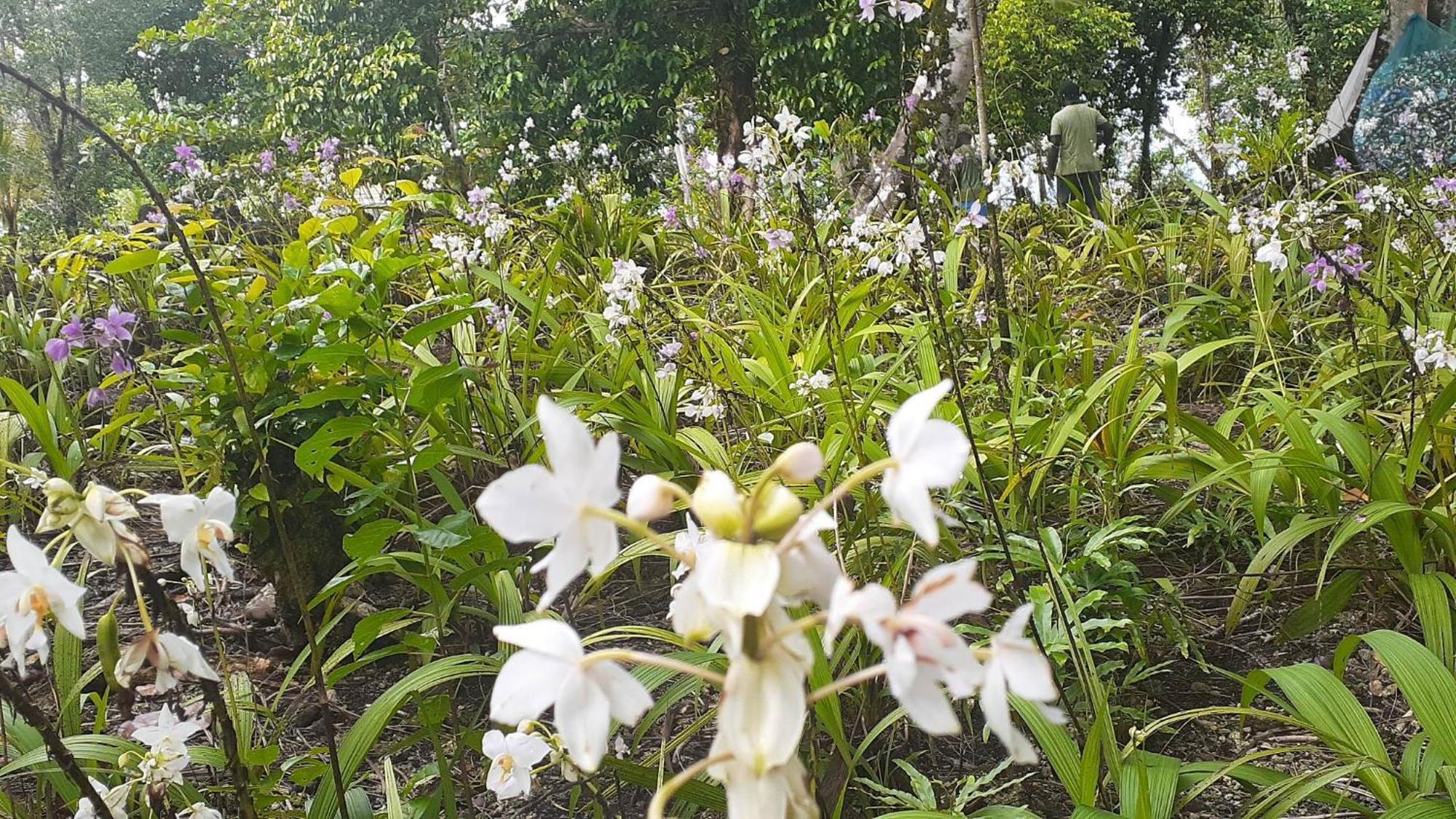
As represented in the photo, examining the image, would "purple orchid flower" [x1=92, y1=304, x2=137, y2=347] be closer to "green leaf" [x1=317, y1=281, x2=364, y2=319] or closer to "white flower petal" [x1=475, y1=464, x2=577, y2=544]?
"green leaf" [x1=317, y1=281, x2=364, y2=319]

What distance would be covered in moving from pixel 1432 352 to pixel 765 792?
2.45m

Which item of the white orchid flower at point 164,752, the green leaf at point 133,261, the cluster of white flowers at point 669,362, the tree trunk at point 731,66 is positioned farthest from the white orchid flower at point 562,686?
the tree trunk at point 731,66

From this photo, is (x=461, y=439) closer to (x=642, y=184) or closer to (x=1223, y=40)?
(x=642, y=184)

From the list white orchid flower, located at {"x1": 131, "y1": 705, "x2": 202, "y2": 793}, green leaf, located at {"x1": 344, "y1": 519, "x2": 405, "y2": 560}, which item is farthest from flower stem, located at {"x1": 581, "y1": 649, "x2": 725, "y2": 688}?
green leaf, located at {"x1": 344, "y1": 519, "x2": 405, "y2": 560}

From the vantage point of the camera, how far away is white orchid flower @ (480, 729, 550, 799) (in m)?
1.06

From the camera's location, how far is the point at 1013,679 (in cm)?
41

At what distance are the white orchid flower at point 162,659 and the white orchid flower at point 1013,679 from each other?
67 cm

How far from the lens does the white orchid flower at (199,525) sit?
2.62 ft

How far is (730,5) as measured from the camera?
11.0 m

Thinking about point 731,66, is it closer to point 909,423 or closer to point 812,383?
point 812,383

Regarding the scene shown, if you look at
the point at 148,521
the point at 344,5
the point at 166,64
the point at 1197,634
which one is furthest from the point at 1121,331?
the point at 166,64

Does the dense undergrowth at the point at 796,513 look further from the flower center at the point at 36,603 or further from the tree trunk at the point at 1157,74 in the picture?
the tree trunk at the point at 1157,74

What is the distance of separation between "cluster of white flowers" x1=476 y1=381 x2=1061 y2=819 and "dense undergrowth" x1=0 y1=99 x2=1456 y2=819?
0.01 meters

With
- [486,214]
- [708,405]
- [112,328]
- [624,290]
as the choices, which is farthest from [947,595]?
[486,214]
